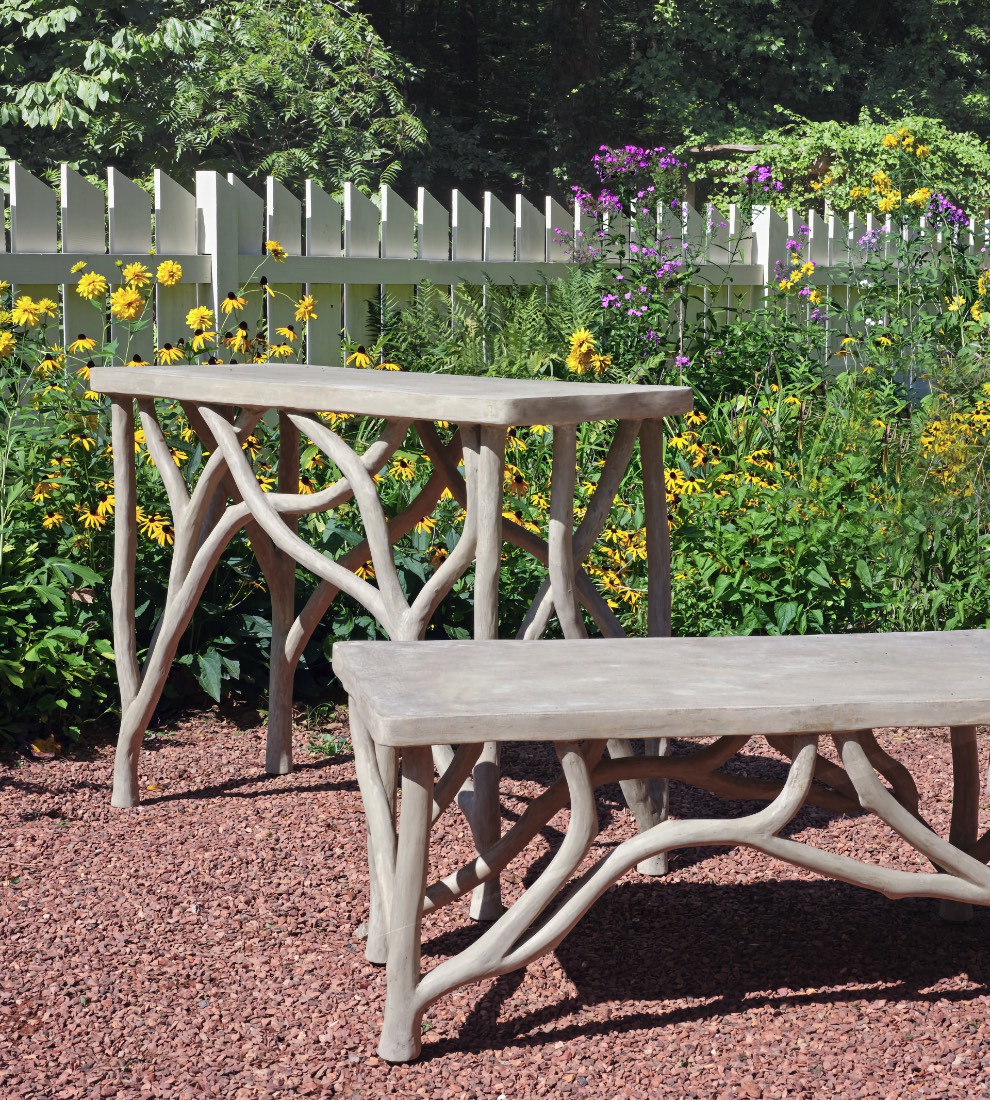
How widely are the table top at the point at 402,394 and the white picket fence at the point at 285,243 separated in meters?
1.60

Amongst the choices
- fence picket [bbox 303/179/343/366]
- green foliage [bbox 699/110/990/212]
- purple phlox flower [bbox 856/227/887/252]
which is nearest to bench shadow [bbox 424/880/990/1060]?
fence picket [bbox 303/179/343/366]

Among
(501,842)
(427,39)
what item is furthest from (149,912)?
(427,39)

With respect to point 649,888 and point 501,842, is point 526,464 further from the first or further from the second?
point 501,842

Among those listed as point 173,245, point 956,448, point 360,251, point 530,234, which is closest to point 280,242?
point 360,251

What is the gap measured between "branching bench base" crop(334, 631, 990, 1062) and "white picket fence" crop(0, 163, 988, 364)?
9.36ft

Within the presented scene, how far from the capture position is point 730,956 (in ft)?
8.18

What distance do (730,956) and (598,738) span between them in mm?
744

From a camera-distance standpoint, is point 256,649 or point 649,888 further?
point 256,649

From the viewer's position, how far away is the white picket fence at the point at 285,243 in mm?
4629

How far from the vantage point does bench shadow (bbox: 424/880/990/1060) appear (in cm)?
228

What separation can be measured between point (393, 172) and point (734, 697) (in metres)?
15.6

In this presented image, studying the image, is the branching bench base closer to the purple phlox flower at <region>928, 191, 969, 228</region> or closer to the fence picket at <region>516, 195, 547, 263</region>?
the fence picket at <region>516, 195, 547, 263</region>

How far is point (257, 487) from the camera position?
2.97 m

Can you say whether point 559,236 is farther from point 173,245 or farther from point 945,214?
point 173,245
